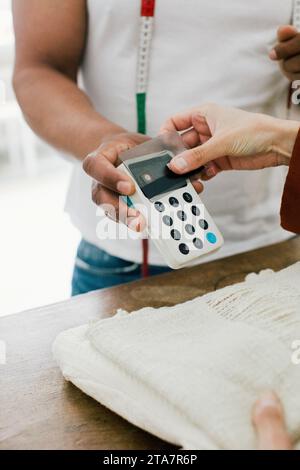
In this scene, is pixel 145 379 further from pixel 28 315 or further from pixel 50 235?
pixel 50 235

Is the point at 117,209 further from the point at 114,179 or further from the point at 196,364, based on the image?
the point at 196,364

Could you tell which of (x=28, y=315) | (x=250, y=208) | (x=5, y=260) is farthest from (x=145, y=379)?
(x=5, y=260)

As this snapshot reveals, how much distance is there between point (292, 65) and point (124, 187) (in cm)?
34

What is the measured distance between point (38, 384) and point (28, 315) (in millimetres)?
127

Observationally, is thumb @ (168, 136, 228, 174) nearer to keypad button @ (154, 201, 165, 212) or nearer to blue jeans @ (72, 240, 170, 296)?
keypad button @ (154, 201, 165, 212)

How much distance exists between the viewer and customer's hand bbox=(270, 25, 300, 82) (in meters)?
0.74

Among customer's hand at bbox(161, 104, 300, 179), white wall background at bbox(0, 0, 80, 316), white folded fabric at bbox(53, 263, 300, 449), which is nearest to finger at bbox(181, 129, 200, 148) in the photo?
customer's hand at bbox(161, 104, 300, 179)

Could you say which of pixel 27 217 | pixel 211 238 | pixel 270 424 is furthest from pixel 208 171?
pixel 27 217

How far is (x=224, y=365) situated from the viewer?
1.44 feet

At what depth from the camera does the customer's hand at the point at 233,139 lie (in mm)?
601

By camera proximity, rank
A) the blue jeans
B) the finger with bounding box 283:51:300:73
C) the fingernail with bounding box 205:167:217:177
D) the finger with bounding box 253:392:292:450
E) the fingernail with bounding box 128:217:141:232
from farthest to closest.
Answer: the blue jeans → the finger with bounding box 283:51:300:73 → the fingernail with bounding box 205:167:217:177 → the fingernail with bounding box 128:217:141:232 → the finger with bounding box 253:392:292:450

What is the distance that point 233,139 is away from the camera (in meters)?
0.61

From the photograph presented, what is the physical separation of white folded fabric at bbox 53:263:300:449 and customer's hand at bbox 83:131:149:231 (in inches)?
3.8

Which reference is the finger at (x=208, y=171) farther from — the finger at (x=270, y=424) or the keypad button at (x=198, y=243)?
the finger at (x=270, y=424)
